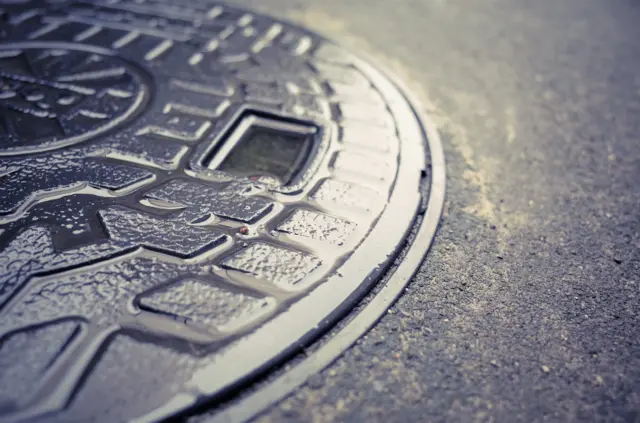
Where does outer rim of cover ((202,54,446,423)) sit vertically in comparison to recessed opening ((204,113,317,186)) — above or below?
below

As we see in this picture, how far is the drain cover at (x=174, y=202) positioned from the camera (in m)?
1.12

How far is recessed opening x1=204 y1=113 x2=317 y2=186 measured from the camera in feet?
5.60

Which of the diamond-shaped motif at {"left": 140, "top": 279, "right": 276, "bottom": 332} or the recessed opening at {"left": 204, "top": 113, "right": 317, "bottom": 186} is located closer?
the diamond-shaped motif at {"left": 140, "top": 279, "right": 276, "bottom": 332}

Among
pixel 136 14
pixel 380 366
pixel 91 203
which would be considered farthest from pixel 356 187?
pixel 136 14

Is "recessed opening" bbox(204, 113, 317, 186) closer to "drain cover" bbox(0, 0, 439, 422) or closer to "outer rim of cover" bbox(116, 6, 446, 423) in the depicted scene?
"drain cover" bbox(0, 0, 439, 422)

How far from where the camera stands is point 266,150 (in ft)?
5.93

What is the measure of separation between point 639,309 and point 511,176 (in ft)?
2.05

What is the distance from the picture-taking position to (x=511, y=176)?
6.30 feet

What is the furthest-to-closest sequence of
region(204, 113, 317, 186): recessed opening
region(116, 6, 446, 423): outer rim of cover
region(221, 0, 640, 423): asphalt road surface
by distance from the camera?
region(204, 113, 317, 186): recessed opening
region(221, 0, 640, 423): asphalt road surface
region(116, 6, 446, 423): outer rim of cover

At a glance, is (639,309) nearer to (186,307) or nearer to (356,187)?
(356,187)

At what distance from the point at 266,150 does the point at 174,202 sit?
41cm

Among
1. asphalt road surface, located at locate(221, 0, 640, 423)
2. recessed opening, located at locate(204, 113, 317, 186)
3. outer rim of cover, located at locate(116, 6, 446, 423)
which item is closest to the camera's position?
outer rim of cover, located at locate(116, 6, 446, 423)

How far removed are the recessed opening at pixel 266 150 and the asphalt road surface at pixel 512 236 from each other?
48 centimetres

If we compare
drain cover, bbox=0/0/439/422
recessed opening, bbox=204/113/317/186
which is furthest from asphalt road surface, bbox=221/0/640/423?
recessed opening, bbox=204/113/317/186
